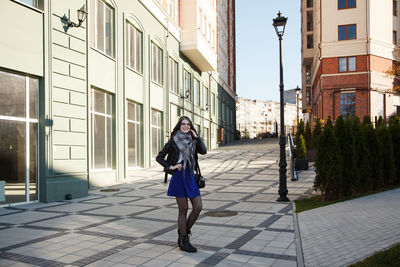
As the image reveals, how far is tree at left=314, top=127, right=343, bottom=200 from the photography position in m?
9.54

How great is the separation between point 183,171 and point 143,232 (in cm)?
205

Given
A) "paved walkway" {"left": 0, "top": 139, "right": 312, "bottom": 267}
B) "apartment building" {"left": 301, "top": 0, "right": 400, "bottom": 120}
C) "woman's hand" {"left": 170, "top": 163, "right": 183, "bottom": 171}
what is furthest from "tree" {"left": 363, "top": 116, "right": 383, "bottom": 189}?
"apartment building" {"left": 301, "top": 0, "right": 400, "bottom": 120}

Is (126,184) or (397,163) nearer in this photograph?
(397,163)

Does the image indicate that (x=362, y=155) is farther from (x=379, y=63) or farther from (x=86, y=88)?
(x=379, y=63)

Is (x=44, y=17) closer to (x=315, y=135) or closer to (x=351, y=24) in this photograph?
(x=315, y=135)

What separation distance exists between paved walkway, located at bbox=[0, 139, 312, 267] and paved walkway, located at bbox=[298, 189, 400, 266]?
34 centimetres

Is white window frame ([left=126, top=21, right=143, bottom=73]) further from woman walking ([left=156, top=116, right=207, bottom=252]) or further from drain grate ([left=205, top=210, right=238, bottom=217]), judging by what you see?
woman walking ([left=156, top=116, right=207, bottom=252])

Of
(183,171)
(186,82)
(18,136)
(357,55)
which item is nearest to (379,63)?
(357,55)

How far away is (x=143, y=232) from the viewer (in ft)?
22.0

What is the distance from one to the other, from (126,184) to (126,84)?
474cm

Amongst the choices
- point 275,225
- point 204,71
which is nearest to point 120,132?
point 275,225

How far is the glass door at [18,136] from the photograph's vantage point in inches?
378

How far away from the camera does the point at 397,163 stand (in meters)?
11.9

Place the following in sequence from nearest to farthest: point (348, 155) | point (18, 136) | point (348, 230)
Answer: point (348, 230) → point (348, 155) → point (18, 136)
